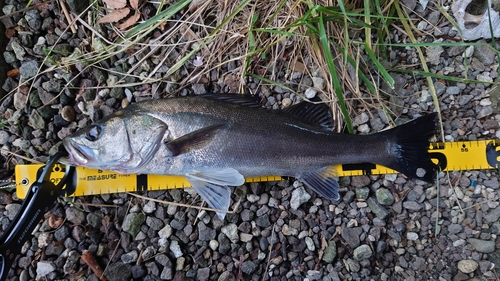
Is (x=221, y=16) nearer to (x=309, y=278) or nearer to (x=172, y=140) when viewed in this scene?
(x=172, y=140)

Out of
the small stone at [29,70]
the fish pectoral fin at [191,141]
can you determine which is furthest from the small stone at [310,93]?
the small stone at [29,70]

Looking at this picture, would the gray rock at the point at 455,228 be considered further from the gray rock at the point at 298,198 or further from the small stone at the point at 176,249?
the small stone at the point at 176,249

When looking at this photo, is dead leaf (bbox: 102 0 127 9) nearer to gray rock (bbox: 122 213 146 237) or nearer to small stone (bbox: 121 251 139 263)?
gray rock (bbox: 122 213 146 237)

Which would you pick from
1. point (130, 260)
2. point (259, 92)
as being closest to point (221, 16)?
point (259, 92)

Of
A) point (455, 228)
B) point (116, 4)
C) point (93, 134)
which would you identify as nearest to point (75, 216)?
point (93, 134)

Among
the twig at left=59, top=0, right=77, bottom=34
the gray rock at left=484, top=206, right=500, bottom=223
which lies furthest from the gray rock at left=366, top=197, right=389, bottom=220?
the twig at left=59, top=0, right=77, bottom=34
